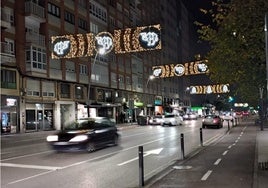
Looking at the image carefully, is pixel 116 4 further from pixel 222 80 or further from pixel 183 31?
pixel 183 31

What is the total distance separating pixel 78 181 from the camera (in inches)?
455

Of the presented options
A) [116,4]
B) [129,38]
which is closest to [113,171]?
[129,38]

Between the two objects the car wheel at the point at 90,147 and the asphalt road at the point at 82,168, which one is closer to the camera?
the asphalt road at the point at 82,168

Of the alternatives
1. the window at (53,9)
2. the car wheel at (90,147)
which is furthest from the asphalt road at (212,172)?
the window at (53,9)

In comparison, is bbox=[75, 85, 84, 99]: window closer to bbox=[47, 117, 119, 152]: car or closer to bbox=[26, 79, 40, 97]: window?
bbox=[26, 79, 40, 97]: window

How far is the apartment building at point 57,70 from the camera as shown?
42.3 m

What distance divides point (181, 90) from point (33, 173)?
120760 mm

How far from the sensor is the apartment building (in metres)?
42.3

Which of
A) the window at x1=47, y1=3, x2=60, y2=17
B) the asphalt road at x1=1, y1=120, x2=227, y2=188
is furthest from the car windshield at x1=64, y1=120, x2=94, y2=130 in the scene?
the window at x1=47, y1=3, x2=60, y2=17

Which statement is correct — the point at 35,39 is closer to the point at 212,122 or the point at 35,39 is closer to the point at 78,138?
the point at 212,122

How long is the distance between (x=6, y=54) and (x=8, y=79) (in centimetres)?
274

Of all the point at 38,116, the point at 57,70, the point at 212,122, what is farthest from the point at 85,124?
the point at 57,70

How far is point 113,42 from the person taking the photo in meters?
31.9

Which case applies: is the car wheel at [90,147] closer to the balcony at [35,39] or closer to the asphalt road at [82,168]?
the asphalt road at [82,168]
